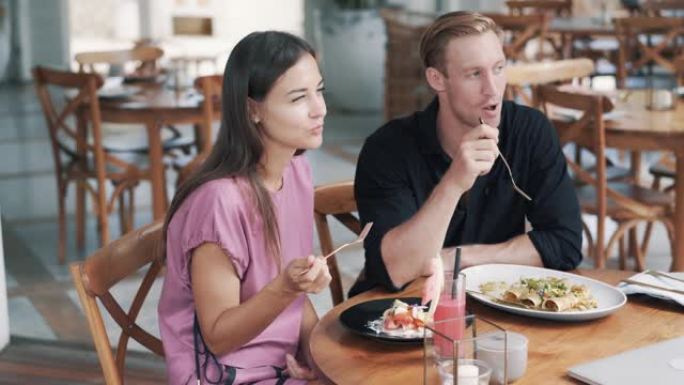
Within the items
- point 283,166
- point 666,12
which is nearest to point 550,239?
point 283,166

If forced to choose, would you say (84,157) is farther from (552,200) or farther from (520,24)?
(520,24)

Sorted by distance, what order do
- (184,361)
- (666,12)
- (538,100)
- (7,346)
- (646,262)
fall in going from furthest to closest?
(666,12) < (646,262) < (538,100) < (7,346) < (184,361)

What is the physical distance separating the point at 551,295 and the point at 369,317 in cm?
31

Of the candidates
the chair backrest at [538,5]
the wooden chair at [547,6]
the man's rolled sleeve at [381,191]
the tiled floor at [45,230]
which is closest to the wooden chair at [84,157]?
the tiled floor at [45,230]

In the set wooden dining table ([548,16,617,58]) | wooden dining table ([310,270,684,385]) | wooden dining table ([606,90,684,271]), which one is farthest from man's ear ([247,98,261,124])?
wooden dining table ([548,16,617,58])

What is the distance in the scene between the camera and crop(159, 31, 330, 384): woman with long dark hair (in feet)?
6.01

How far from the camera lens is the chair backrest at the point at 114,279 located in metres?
1.79

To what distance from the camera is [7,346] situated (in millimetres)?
3590

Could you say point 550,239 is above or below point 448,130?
below

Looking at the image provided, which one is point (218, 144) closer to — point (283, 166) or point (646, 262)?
point (283, 166)

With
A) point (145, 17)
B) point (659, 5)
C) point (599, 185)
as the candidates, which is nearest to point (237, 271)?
point (599, 185)

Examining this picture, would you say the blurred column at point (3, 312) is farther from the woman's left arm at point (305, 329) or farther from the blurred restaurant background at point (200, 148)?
the woman's left arm at point (305, 329)

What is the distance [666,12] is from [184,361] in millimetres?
9192

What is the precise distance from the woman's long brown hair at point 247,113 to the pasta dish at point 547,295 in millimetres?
431
